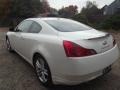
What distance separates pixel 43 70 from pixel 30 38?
895mm

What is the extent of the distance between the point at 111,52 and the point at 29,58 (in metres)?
1.97

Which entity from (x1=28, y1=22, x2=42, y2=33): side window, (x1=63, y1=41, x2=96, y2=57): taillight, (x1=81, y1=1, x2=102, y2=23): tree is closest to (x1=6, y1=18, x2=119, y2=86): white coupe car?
(x1=63, y1=41, x2=96, y2=57): taillight

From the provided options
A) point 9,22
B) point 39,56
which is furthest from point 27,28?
point 9,22

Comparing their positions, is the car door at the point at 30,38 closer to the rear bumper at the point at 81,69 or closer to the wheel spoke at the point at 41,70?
the wheel spoke at the point at 41,70

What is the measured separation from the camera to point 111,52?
3268 mm

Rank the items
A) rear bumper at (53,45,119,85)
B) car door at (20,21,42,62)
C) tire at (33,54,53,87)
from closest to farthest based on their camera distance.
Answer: rear bumper at (53,45,119,85) < tire at (33,54,53,87) < car door at (20,21,42,62)

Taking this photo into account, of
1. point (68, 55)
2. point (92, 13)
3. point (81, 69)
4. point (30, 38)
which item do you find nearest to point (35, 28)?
point (30, 38)

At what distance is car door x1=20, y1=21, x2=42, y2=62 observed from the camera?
3867 mm

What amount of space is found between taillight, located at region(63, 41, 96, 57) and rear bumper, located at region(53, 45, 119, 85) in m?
0.08

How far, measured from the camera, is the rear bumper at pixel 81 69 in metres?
2.79

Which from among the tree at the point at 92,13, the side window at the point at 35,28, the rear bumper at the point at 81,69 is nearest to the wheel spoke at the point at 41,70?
the rear bumper at the point at 81,69

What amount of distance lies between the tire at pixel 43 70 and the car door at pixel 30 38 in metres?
0.34

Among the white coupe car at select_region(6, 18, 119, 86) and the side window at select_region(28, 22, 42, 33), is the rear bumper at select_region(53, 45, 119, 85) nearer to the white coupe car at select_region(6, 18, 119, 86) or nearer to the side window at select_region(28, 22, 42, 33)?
the white coupe car at select_region(6, 18, 119, 86)

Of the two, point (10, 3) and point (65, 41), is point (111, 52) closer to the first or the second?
point (65, 41)
